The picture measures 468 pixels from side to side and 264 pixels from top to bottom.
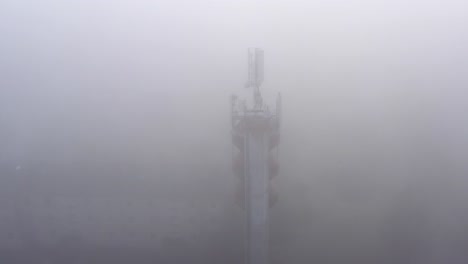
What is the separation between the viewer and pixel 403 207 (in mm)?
7051

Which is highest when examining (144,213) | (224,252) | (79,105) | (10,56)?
(10,56)

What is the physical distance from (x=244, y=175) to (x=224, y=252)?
2063mm

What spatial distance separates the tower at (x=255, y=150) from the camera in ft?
18.5

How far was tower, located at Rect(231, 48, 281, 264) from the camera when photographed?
18.5ft

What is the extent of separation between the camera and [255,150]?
5676 millimetres

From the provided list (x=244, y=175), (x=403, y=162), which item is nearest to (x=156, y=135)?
(x=244, y=175)

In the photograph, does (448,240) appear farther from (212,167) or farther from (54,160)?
(54,160)

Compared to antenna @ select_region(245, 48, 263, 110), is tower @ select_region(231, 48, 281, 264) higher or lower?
lower

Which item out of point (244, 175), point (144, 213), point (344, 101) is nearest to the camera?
point (244, 175)

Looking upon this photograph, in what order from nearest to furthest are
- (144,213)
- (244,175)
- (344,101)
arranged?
(244,175)
(344,101)
(144,213)

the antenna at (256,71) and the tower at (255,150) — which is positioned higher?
the antenna at (256,71)

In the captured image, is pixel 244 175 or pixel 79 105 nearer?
pixel 244 175

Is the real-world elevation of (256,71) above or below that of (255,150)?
above

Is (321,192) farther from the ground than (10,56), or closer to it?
closer to it
